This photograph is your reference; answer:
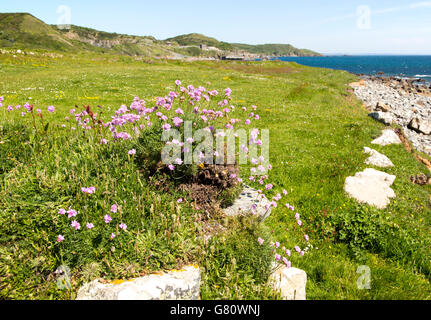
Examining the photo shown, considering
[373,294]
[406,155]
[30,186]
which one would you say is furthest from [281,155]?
[30,186]

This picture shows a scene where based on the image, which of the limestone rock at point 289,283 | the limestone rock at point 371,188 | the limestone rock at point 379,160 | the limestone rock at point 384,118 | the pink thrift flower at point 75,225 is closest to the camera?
the pink thrift flower at point 75,225

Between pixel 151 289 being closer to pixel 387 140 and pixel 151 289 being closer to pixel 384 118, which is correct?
pixel 387 140

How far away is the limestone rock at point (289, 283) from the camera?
3969 mm

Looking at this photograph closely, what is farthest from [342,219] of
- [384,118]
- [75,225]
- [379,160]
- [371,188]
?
[384,118]

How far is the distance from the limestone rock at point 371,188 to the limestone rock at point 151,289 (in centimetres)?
605

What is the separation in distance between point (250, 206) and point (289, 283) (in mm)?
1841

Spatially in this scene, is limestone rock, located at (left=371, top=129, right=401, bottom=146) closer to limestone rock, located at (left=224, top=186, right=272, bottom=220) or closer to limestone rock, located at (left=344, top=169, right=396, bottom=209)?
limestone rock, located at (left=344, top=169, right=396, bottom=209)

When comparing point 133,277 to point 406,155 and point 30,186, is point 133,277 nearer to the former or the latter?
point 30,186

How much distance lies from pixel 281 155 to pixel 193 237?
7.18m

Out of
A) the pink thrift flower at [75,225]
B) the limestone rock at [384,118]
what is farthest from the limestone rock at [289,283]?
the limestone rock at [384,118]

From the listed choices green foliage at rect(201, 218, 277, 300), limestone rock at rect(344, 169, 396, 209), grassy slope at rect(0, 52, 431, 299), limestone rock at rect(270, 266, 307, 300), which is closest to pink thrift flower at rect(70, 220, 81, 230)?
grassy slope at rect(0, 52, 431, 299)

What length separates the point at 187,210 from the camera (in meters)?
5.14

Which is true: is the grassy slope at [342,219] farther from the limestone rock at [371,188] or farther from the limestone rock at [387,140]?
the limestone rock at [387,140]

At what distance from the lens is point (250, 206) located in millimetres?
5605
